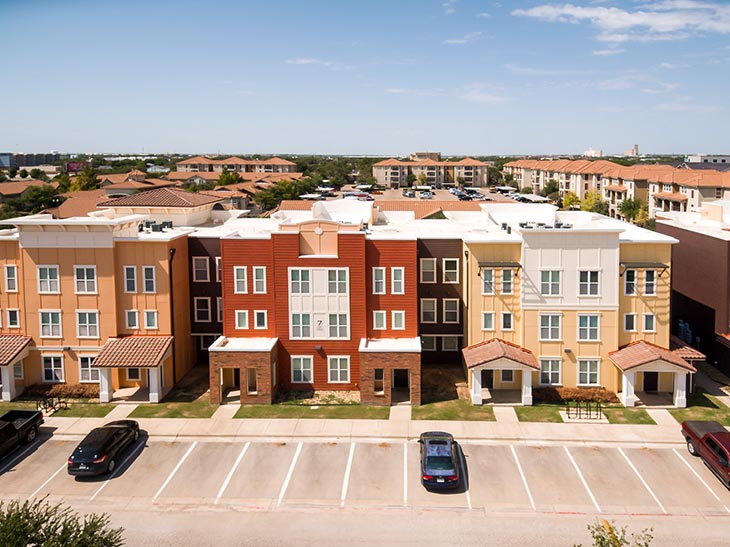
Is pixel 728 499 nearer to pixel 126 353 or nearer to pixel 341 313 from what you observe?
pixel 341 313

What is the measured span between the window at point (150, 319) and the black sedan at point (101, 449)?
8149mm

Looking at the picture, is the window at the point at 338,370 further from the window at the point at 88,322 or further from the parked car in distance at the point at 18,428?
the parked car in distance at the point at 18,428

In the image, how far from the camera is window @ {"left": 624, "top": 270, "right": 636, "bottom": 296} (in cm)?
3525

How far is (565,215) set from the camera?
46.1 m

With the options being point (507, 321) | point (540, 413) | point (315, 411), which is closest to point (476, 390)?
point (540, 413)

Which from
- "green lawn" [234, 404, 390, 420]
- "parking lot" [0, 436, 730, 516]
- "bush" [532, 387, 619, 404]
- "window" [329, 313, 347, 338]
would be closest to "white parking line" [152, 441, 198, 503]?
"parking lot" [0, 436, 730, 516]

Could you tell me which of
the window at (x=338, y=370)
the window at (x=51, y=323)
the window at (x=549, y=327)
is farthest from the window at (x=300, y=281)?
the window at (x=51, y=323)

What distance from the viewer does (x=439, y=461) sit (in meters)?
25.9

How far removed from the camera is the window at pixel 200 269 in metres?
39.2

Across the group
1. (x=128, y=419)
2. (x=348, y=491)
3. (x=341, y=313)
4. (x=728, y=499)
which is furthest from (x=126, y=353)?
(x=728, y=499)

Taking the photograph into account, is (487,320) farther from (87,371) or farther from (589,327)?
(87,371)

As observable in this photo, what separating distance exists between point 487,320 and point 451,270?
A: 397 cm

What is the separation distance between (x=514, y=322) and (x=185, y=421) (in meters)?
18.3

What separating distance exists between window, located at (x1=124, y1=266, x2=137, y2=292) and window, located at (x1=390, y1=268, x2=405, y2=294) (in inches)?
573
